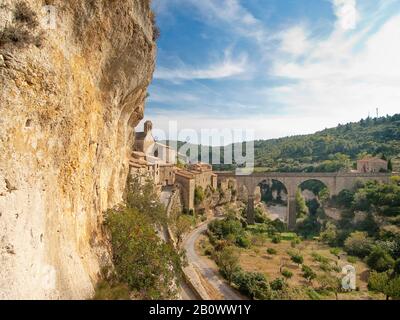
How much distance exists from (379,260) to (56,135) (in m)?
30.4

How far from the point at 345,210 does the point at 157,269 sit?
4294 cm

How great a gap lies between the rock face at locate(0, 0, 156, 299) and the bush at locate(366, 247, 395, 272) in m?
26.6

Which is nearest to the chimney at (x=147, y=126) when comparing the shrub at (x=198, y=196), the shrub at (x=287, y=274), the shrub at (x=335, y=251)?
the shrub at (x=198, y=196)

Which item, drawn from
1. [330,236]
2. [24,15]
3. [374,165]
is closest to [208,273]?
[24,15]

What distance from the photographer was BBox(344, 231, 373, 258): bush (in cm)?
3200

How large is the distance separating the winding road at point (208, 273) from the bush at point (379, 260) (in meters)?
15.8

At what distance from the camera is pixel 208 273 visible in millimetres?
22531

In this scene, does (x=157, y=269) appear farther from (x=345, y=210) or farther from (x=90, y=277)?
(x=345, y=210)

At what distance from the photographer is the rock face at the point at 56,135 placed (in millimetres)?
5613

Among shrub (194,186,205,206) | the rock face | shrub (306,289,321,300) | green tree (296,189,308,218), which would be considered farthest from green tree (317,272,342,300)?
green tree (296,189,308,218)

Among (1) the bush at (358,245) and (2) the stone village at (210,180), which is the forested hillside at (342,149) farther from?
(1) the bush at (358,245)

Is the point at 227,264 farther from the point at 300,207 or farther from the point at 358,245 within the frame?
the point at 300,207
